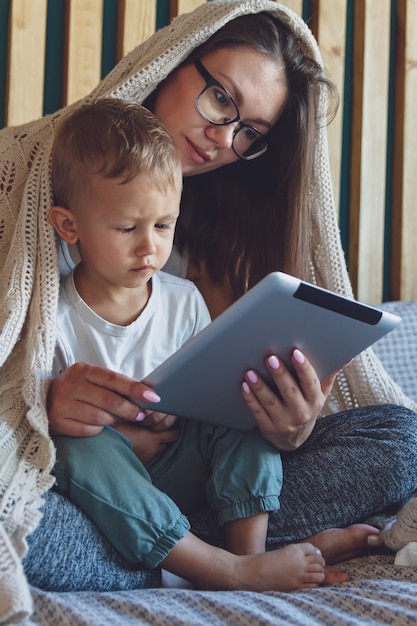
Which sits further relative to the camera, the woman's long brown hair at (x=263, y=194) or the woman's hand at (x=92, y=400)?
the woman's long brown hair at (x=263, y=194)

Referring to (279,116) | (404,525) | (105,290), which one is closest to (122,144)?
(105,290)

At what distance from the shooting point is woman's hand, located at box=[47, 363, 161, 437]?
102 centimetres

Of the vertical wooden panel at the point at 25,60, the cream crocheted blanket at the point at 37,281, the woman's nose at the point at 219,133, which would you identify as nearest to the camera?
the cream crocheted blanket at the point at 37,281

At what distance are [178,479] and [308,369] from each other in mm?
267

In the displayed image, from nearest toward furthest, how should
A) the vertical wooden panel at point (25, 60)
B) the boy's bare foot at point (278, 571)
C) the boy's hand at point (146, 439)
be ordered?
the boy's bare foot at point (278, 571), the boy's hand at point (146, 439), the vertical wooden panel at point (25, 60)

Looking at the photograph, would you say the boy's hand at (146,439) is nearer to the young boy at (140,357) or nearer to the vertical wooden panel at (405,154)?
the young boy at (140,357)

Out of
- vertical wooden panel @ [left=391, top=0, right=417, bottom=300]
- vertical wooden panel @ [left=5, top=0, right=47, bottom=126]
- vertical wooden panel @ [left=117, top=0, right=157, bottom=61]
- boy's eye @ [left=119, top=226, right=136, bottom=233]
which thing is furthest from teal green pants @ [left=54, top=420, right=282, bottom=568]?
vertical wooden panel @ [left=391, top=0, right=417, bottom=300]

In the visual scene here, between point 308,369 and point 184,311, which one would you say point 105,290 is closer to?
point 184,311

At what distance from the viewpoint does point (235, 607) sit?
840mm

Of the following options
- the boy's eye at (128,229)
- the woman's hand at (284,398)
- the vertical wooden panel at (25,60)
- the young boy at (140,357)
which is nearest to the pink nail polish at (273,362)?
the woman's hand at (284,398)

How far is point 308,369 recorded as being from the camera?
109cm

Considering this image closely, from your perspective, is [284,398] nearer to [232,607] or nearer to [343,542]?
[343,542]

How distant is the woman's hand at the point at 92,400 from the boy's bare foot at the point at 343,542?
13.2 inches

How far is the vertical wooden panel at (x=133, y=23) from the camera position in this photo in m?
1.92
